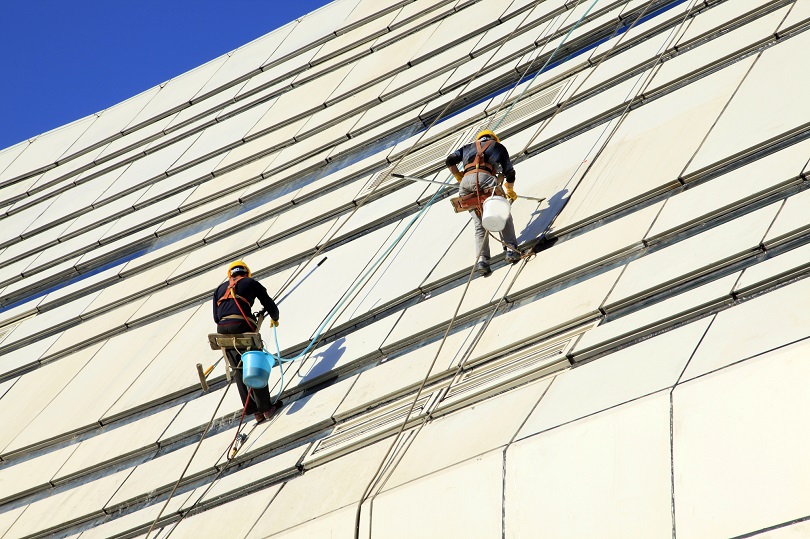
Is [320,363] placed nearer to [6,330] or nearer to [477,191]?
[477,191]

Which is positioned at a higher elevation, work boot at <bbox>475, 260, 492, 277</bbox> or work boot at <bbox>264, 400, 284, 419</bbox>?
work boot at <bbox>475, 260, 492, 277</bbox>

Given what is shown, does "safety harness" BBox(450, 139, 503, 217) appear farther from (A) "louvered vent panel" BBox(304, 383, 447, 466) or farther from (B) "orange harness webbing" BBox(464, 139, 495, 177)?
(A) "louvered vent panel" BBox(304, 383, 447, 466)

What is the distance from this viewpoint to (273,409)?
31.1ft

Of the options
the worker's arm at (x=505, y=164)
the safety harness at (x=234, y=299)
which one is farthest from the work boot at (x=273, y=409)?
the worker's arm at (x=505, y=164)

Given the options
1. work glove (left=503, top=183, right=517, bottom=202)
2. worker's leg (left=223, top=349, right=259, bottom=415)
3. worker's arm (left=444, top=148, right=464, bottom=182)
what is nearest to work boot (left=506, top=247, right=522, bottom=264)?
work glove (left=503, top=183, right=517, bottom=202)

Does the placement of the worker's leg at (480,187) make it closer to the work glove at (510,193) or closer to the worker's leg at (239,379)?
the work glove at (510,193)

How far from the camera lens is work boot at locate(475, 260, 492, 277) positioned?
9.16m

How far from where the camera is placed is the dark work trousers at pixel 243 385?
30.7ft

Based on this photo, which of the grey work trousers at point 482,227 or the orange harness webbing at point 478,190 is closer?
the grey work trousers at point 482,227

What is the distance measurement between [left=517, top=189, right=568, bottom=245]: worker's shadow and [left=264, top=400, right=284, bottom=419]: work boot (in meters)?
2.37

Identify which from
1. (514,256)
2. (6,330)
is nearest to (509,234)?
(514,256)

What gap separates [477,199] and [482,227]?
25 centimetres

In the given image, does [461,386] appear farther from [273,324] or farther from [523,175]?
[523,175]

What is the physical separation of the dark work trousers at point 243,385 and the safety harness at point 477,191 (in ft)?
6.61
